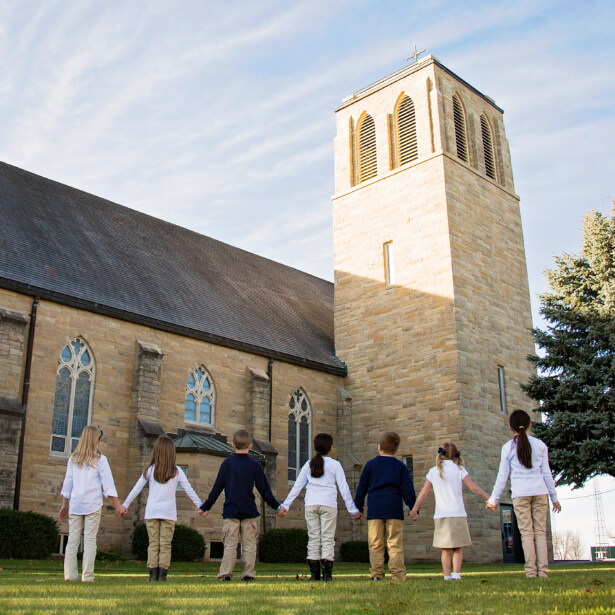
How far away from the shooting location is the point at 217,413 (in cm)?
2208

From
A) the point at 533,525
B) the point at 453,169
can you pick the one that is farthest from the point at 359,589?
the point at 453,169

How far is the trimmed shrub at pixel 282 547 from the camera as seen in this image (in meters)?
20.3

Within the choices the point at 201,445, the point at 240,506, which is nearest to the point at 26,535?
the point at 201,445

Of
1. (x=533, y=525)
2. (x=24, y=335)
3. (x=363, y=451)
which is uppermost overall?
(x=24, y=335)

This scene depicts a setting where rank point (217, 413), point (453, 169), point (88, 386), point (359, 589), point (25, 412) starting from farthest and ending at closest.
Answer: point (453, 169) < point (217, 413) < point (88, 386) < point (25, 412) < point (359, 589)

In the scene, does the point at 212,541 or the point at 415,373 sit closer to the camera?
the point at 212,541

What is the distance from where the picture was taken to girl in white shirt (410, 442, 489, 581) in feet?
28.8

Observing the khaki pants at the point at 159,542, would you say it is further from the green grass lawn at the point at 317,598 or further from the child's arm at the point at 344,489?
the child's arm at the point at 344,489

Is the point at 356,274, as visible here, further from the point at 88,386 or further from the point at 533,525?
the point at 533,525

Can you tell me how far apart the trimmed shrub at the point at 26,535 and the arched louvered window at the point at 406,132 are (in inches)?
690

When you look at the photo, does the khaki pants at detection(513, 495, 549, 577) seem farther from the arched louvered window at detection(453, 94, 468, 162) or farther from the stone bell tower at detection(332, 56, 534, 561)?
the arched louvered window at detection(453, 94, 468, 162)

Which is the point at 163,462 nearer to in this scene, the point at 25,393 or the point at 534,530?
the point at 534,530

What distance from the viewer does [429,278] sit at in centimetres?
2461

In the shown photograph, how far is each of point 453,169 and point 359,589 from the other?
817 inches
